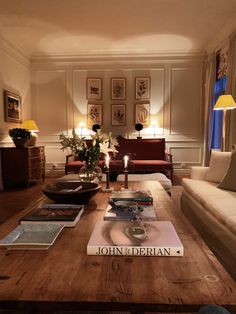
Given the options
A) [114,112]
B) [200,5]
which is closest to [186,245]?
[200,5]

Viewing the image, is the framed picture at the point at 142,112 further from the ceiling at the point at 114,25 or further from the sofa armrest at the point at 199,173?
the sofa armrest at the point at 199,173

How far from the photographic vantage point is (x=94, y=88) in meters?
5.34

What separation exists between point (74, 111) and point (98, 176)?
142 inches

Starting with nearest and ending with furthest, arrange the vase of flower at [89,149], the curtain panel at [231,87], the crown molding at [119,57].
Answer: the vase of flower at [89,149] → the curtain panel at [231,87] → the crown molding at [119,57]

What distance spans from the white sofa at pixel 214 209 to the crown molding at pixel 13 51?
3833 millimetres

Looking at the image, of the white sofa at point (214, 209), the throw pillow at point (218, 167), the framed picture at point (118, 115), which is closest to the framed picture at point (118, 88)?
the framed picture at point (118, 115)

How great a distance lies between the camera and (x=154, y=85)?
5309 millimetres

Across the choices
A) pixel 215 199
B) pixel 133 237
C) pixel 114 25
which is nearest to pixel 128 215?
pixel 133 237

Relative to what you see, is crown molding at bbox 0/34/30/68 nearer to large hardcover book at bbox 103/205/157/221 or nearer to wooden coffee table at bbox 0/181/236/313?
large hardcover book at bbox 103/205/157/221

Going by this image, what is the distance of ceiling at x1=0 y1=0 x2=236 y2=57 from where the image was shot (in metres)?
3.32

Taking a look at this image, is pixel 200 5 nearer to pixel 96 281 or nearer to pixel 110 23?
pixel 110 23

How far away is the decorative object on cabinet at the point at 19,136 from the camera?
4082 mm

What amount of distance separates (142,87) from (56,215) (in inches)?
180

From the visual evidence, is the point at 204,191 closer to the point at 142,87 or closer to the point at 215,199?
the point at 215,199
